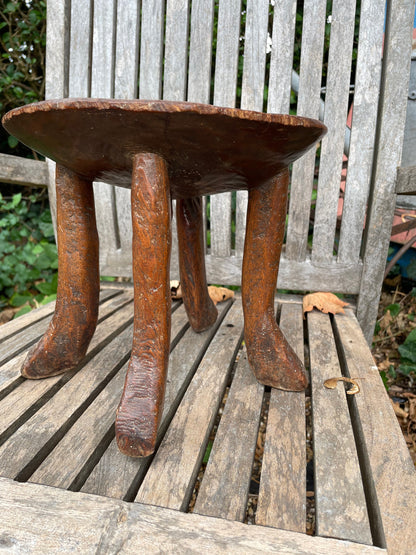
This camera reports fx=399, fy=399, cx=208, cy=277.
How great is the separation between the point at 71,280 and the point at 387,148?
1.35m

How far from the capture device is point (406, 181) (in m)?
1.45

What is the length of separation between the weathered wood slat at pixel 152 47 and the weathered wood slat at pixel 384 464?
4.72ft

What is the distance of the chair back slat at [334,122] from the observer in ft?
5.29

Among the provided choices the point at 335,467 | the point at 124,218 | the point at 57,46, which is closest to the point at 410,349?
the point at 335,467

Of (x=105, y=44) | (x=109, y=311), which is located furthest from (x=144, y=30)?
(x=109, y=311)

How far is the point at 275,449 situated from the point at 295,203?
121 cm

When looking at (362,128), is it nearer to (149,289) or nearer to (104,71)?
(104,71)

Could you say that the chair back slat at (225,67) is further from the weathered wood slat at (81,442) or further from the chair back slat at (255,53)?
the weathered wood slat at (81,442)

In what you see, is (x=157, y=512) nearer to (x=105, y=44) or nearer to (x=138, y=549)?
(x=138, y=549)

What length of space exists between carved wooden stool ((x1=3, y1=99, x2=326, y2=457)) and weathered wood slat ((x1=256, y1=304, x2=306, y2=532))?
0.09m

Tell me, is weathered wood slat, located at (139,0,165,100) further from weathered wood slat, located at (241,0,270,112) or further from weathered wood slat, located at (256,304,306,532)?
weathered wood slat, located at (256,304,306,532)

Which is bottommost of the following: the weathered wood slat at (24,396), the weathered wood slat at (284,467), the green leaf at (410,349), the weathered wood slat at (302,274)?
the green leaf at (410,349)

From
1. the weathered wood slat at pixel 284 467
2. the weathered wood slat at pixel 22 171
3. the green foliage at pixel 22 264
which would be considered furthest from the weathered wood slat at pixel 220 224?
the green foliage at pixel 22 264

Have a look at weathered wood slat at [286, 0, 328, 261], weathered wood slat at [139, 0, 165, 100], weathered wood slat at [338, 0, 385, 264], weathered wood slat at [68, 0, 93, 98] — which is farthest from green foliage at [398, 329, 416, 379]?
weathered wood slat at [68, 0, 93, 98]
